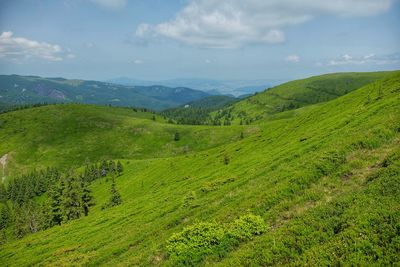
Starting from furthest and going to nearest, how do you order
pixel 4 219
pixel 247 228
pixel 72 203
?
1. pixel 4 219
2. pixel 72 203
3. pixel 247 228

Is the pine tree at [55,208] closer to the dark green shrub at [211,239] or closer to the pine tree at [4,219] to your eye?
the pine tree at [4,219]

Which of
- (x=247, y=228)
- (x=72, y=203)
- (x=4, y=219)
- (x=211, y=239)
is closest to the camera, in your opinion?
(x=247, y=228)

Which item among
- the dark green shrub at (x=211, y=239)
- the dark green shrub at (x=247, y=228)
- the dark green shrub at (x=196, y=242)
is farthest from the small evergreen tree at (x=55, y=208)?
the dark green shrub at (x=247, y=228)

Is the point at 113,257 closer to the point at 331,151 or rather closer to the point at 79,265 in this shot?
the point at 79,265

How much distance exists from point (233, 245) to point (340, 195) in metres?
7.20

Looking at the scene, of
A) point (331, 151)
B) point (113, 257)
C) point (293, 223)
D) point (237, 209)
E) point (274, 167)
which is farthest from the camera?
point (274, 167)

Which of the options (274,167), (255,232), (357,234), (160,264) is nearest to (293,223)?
(255,232)

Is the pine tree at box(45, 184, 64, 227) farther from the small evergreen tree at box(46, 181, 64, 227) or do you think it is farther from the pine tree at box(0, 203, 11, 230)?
the pine tree at box(0, 203, 11, 230)

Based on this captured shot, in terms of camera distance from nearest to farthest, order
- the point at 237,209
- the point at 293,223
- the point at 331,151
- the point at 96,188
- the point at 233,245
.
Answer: the point at 293,223 < the point at 233,245 < the point at 237,209 < the point at 331,151 < the point at 96,188

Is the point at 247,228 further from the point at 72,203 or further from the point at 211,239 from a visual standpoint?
the point at 72,203

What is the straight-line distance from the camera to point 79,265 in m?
30.6

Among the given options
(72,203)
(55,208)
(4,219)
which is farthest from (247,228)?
(4,219)

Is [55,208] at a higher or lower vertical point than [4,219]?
higher

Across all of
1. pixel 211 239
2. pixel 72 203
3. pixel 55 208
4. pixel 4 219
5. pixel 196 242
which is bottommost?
pixel 4 219
